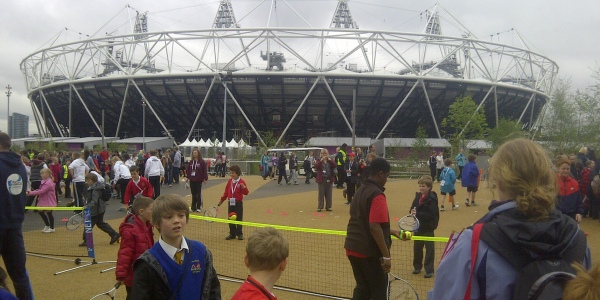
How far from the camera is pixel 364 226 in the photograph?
13.2ft

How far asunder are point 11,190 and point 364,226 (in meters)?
3.27

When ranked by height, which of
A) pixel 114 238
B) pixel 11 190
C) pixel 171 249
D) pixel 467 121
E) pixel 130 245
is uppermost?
pixel 467 121

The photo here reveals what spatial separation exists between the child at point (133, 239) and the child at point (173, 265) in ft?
4.45

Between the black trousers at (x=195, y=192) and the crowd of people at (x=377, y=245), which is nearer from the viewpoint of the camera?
the crowd of people at (x=377, y=245)

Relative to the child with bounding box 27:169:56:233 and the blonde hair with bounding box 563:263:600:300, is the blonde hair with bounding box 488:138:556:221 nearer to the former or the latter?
the blonde hair with bounding box 563:263:600:300

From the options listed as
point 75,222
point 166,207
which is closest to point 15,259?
point 166,207

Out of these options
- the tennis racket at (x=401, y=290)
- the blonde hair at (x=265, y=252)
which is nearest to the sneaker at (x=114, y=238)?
the tennis racket at (x=401, y=290)

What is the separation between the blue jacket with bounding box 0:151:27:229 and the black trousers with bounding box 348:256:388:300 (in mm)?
3133

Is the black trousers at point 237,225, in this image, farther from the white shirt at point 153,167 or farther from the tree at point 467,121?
the tree at point 467,121

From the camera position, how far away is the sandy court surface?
5918 millimetres

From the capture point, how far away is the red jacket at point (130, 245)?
3.91 metres

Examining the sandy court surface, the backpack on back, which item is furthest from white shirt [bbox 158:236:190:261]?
the backpack on back

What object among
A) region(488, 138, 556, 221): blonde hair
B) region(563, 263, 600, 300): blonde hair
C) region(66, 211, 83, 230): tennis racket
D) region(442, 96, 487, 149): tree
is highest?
region(442, 96, 487, 149): tree

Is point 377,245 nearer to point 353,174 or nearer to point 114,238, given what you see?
point 114,238
